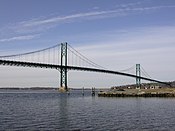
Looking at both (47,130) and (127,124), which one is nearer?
(47,130)

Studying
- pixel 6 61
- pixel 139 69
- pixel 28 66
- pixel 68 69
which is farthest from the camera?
pixel 139 69

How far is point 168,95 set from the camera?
4050 inches

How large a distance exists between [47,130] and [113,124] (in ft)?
25.7

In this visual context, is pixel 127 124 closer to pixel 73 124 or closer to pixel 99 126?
pixel 99 126

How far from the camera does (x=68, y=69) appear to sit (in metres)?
130

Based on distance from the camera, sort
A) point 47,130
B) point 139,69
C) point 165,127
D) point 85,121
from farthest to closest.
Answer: point 139,69
point 85,121
point 165,127
point 47,130

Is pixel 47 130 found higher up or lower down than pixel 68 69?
lower down

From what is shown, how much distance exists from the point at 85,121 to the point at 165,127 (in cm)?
Answer: 935

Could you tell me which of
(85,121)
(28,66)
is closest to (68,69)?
(28,66)

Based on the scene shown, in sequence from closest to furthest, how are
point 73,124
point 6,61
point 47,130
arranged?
point 47,130
point 73,124
point 6,61

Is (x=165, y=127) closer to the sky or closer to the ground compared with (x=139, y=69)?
closer to the ground

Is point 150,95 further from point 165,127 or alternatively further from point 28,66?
point 165,127

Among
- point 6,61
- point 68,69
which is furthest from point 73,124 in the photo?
point 68,69

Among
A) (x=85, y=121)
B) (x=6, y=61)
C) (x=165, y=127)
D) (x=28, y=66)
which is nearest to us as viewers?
(x=165, y=127)
